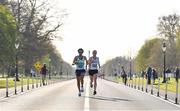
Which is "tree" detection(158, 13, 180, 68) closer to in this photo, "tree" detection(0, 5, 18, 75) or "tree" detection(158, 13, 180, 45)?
"tree" detection(158, 13, 180, 45)

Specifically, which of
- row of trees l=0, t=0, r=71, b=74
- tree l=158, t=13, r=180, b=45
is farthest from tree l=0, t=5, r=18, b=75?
tree l=158, t=13, r=180, b=45

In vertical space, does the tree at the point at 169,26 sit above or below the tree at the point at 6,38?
above

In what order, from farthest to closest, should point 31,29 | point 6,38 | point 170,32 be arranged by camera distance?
1. point 170,32
2. point 31,29
3. point 6,38

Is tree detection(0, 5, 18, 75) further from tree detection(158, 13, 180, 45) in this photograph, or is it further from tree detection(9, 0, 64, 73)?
tree detection(158, 13, 180, 45)

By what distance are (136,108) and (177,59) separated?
10255 centimetres

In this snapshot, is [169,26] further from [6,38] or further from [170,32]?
[6,38]

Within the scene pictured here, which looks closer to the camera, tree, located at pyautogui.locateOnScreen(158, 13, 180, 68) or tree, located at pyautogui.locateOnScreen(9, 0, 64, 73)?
tree, located at pyautogui.locateOnScreen(9, 0, 64, 73)

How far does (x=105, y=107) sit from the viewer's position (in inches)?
922

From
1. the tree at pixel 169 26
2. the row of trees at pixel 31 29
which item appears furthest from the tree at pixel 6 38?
the tree at pixel 169 26

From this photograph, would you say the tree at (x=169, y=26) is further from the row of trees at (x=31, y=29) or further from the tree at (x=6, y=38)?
the tree at (x=6, y=38)

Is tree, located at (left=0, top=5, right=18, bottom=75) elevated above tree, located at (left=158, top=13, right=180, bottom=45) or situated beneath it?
situated beneath

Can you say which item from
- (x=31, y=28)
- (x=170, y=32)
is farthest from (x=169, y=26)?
(x=31, y=28)

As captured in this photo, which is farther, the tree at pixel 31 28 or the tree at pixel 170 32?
the tree at pixel 170 32

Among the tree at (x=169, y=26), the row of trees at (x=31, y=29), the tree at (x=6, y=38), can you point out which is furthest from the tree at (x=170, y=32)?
the tree at (x=6, y=38)
